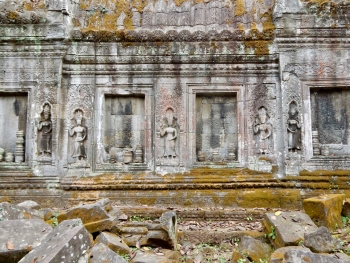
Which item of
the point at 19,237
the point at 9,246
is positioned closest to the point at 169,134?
the point at 19,237

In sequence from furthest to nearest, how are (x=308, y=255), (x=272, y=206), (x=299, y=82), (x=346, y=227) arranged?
(x=299, y=82), (x=272, y=206), (x=346, y=227), (x=308, y=255)

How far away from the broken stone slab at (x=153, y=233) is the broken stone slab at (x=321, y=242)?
2.05 m

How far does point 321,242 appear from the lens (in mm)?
5133

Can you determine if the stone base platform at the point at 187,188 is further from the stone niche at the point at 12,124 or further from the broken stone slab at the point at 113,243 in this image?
the broken stone slab at the point at 113,243

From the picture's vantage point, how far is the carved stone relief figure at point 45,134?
28.0ft

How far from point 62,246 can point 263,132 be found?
562 centimetres

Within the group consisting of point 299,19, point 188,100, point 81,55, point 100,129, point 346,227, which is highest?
point 299,19

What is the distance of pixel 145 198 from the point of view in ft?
26.9

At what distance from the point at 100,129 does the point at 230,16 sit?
4284 mm

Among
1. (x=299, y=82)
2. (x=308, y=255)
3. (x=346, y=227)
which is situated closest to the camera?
(x=308, y=255)

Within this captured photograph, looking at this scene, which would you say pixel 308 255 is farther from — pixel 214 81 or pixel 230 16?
pixel 230 16

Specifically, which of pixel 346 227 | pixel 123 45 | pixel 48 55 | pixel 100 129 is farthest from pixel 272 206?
pixel 48 55

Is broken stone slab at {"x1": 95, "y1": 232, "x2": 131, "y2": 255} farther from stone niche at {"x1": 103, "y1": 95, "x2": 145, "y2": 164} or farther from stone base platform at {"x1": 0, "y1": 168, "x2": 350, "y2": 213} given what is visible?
stone niche at {"x1": 103, "y1": 95, "x2": 145, "y2": 164}

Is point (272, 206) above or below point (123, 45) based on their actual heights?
below
